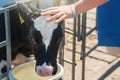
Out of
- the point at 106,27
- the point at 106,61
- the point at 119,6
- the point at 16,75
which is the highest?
the point at 119,6

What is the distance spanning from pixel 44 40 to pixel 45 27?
0.08 m

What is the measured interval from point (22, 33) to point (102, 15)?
661mm

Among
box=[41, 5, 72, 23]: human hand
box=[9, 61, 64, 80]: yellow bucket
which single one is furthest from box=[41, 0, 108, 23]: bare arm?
box=[9, 61, 64, 80]: yellow bucket

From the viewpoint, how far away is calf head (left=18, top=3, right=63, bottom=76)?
2043 mm

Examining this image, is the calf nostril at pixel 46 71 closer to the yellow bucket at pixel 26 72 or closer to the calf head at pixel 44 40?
the calf head at pixel 44 40

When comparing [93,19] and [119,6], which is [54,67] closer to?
[119,6]

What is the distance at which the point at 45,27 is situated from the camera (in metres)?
2.05

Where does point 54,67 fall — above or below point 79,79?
above

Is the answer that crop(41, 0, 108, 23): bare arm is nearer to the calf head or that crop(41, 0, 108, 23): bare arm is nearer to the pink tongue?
the calf head

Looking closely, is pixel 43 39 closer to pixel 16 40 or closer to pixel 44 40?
pixel 44 40

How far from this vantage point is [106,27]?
101 inches

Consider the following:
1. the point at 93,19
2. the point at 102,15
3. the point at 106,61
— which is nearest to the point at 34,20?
the point at 102,15

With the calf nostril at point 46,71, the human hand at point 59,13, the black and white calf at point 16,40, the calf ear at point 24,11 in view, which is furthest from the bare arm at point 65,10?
the black and white calf at point 16,40

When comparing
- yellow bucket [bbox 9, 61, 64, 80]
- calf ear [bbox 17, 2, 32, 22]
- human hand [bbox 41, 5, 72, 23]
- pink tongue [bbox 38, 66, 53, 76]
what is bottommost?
yellow bucket [bbox 9, 61, 64, 80]
